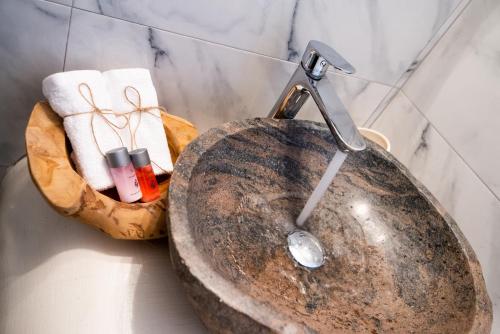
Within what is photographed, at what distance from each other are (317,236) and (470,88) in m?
0.43

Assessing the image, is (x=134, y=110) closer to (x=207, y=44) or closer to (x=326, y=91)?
(x=207, y=44)

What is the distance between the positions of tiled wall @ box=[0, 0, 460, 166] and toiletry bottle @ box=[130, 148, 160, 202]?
225 millimetres

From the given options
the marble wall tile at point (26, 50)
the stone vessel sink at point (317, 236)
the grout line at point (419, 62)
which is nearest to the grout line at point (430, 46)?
the grout line at point (419, 62)

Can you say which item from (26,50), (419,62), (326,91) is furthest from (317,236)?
(26,50)

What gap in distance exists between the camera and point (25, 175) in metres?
0.68

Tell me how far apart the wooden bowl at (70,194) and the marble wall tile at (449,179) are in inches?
22.7

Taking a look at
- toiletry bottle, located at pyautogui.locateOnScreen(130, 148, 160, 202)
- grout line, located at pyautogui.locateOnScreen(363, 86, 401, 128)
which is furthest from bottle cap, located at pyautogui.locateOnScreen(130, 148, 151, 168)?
grout line, located at pyautogui.locateOnScreen(363, 86, 401, 128)

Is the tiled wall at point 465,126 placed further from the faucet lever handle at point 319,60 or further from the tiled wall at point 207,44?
the faucet lever handle at point 319,60

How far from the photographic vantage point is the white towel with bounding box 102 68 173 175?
609 mm

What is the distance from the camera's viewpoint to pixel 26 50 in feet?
2.08

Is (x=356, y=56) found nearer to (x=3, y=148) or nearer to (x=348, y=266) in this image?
(x=348, y=266)

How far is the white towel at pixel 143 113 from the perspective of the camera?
61 cm

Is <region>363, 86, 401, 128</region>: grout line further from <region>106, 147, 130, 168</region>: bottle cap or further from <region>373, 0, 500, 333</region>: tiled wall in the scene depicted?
<region>106, 147, 130, 168</region>: bottle cap

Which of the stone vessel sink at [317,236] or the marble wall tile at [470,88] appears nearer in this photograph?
the stone vessel sink at [317,236]
